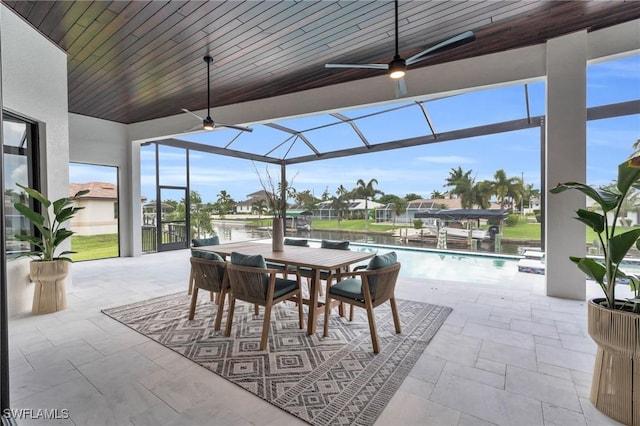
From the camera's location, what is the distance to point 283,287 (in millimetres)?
2973

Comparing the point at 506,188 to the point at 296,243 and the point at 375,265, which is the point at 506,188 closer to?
the point at 296,243

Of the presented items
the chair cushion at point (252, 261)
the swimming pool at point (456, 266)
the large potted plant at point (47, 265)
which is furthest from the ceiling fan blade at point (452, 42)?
the large potted plant at point (47, 265)

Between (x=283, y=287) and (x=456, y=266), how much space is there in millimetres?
4992

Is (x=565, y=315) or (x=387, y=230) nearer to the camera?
A: (x=565, y=315)

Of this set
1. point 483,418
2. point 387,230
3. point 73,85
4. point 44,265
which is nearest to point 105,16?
point 73,85

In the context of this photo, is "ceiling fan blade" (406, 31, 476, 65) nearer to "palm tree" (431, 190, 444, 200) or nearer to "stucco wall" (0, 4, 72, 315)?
"stucco wall" (0, 4, 72, 315)

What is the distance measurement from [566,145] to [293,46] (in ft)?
12.2

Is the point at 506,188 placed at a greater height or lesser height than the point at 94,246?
greater

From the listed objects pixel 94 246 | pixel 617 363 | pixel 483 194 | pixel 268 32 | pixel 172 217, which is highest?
pixel 268 32

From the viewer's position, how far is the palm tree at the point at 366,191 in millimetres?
9953

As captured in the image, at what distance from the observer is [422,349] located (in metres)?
2.63

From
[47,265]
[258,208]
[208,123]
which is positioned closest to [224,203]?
[258,208]

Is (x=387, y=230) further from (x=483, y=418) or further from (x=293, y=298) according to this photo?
(x=483, y=418)

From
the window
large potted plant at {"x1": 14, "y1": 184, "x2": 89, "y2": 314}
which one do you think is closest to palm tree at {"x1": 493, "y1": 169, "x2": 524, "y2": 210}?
large potted plant at {"x1": 14, "y1": 184, "x2": 89, "y2": 314}
